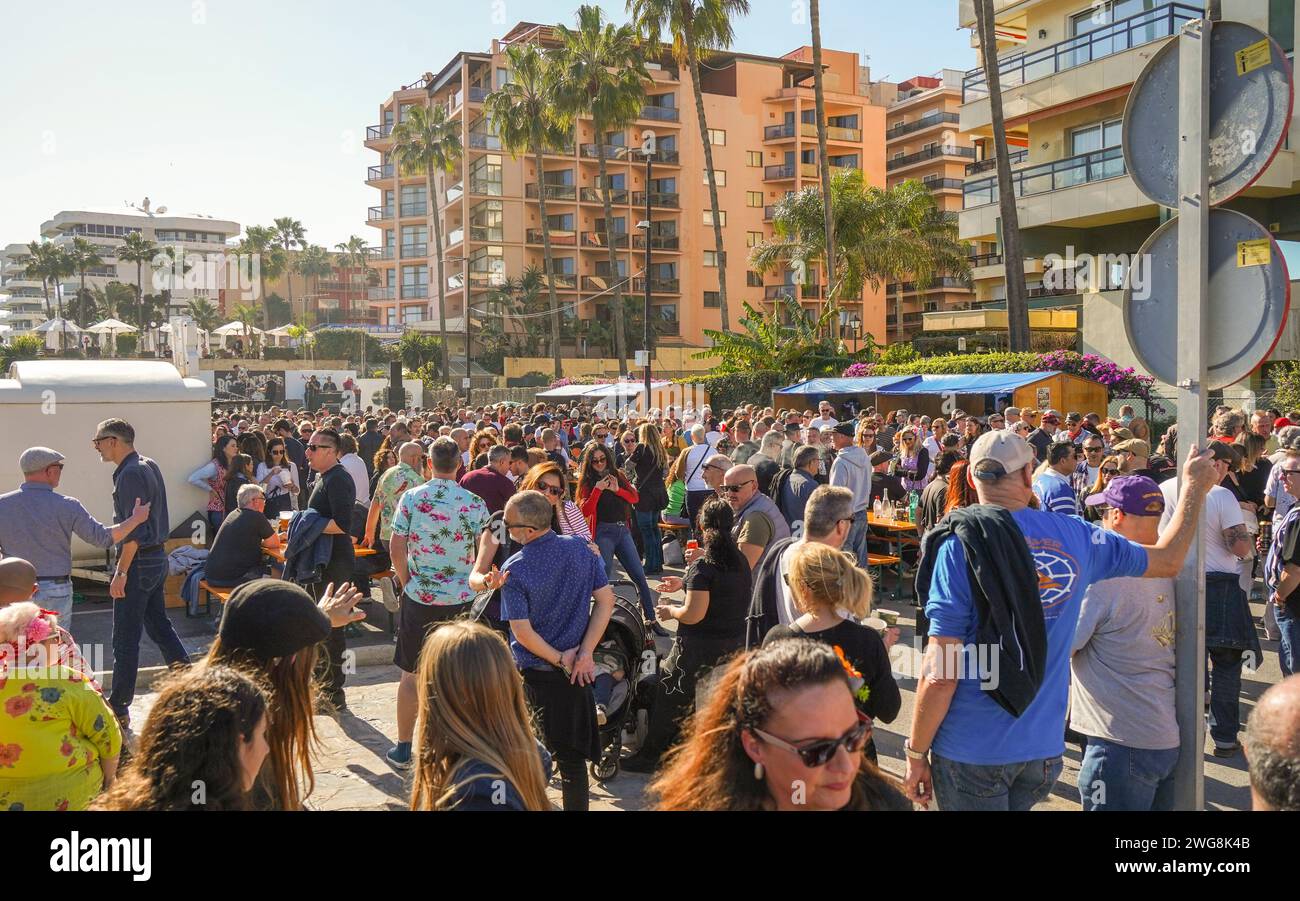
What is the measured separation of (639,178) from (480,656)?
57868mm

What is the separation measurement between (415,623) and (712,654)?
1895mm

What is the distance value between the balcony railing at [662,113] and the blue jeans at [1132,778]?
58.5 m

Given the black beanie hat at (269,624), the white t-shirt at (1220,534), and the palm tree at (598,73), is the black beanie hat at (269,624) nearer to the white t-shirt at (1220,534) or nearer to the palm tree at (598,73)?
the white t-shirt at (1220,534)

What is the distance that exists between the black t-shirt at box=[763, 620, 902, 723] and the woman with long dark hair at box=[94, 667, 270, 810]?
200 centimetres

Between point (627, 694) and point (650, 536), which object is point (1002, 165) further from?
point (627, 694)

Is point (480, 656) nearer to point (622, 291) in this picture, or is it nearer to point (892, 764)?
point (892, 764)

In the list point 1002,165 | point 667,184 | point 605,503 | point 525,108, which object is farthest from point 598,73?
point 605,503

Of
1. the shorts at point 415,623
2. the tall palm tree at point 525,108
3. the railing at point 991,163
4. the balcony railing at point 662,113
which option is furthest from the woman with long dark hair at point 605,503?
the balcony railing at point 662,113

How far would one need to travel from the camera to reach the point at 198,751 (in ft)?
7.91

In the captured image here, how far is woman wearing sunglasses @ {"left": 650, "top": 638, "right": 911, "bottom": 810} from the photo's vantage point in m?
2.19

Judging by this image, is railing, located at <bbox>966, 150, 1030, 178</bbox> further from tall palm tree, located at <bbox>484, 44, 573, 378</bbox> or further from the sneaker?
the sneaker

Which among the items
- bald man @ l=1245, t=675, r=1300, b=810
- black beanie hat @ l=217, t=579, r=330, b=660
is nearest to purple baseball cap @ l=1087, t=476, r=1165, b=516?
bald man @ l=1245, t=675, r=1300, b=810

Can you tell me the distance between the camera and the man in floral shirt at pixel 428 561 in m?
5.93
